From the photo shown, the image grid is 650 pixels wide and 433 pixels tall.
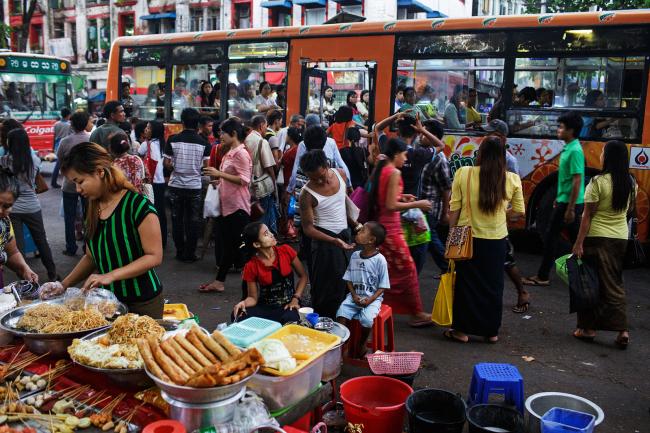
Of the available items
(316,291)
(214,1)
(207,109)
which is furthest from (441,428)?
(214,1)

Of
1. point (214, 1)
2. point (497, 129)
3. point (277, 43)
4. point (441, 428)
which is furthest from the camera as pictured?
point (214, 1)

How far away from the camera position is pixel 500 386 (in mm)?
3971

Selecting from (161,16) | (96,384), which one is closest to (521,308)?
(96,384)

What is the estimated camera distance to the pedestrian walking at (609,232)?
5.32 meters

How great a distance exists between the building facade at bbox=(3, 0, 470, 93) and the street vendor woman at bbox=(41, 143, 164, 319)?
90.0ft

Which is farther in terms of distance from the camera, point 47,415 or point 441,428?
point 441,428

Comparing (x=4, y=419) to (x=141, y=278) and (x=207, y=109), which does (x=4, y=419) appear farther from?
(x=207, y=109)

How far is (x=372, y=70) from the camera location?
10.2 metres

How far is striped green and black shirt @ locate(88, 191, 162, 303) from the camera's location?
3541 mm

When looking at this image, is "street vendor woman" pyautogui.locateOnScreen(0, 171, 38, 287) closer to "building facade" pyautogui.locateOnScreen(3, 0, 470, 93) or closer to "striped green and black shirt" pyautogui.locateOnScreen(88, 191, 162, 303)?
"striped green and black shirt" pyautogui.locateOnScreen(88, 191, 162, 303)

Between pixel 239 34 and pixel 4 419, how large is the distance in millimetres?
9686

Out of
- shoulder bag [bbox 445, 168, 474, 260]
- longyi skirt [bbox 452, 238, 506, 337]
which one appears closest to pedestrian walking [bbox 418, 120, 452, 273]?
shoulder bag [bbox 445, 168, 474, 260]

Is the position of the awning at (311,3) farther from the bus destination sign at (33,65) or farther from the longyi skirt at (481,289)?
the longyi skirt at (481,289)

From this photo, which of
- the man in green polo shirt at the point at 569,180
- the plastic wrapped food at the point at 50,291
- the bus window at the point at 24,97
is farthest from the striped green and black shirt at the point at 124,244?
the bus window at the point at 24,97
